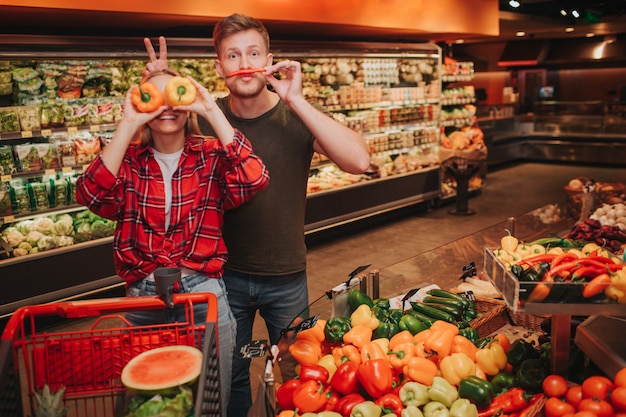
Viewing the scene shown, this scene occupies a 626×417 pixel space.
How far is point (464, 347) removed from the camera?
7.66 ft

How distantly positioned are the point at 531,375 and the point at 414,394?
45 cm

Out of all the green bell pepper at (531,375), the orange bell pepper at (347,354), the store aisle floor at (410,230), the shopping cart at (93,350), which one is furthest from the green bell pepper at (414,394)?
the store aisle floor at (410,230)

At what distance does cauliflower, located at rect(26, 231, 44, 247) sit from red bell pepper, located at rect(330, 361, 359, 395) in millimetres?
3531

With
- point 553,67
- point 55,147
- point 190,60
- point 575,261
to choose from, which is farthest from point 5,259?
point 553,67

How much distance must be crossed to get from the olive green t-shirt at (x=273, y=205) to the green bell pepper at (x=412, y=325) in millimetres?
529

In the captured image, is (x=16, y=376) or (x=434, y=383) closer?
(x=16, y=376)

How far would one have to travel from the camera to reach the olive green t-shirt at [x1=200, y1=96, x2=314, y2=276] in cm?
243

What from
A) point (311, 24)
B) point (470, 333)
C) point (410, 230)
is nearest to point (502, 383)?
point (470, 333)

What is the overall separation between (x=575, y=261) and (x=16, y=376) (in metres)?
1.86

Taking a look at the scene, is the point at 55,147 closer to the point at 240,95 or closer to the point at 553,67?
the point at 240,95

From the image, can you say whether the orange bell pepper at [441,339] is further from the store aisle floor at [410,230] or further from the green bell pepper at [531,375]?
the store aisle floor at [410,230]

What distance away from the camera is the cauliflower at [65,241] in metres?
4.92

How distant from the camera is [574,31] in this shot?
44.1ft

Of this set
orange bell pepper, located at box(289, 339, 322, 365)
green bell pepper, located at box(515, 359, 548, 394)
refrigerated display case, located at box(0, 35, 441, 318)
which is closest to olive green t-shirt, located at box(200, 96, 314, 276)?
orange bell pepper, located at box(289, 339, 322, 365)
